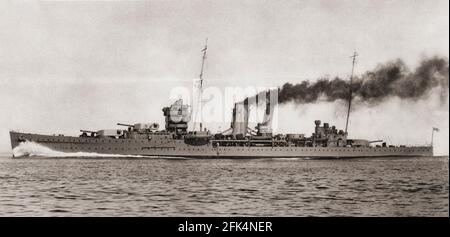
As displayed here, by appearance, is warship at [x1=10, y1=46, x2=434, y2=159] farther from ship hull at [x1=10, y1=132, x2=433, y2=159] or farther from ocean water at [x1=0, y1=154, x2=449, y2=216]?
ocean water at [x1=0, y1=154, x2=449, y2=216]

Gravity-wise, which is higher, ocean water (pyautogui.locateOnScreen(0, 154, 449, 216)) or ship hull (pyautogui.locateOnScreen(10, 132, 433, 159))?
ship hull (pyautogui.locateOnScreen(10, 132, 433, 159))

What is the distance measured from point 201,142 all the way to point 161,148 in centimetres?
400

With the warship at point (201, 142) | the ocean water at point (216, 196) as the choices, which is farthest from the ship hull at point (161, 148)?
the ocean water at point (216, 196)

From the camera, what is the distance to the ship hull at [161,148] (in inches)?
1934

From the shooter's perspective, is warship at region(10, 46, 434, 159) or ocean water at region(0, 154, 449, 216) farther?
warship at region(10, 46, 434, 159)

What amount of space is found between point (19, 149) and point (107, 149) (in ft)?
28.2

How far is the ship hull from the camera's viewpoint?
4912cm

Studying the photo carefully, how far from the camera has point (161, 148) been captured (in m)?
50.6

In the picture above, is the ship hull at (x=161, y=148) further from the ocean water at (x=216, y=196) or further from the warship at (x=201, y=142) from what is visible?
the ocean water at (x=216, y=196)

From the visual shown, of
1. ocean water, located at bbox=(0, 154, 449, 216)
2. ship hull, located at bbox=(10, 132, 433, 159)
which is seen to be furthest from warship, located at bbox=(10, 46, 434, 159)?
ocean water, located at bbox=(0, 154, 449, 216)

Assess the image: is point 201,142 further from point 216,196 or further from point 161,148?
point 216,196

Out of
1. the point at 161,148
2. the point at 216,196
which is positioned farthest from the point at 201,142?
the point at 216,196

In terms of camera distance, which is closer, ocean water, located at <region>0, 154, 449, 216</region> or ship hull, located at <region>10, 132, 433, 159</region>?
ocean water, located at <region>0, 154, 449, 216</region>

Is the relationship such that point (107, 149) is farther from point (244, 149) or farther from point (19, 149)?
point (244, 149)
